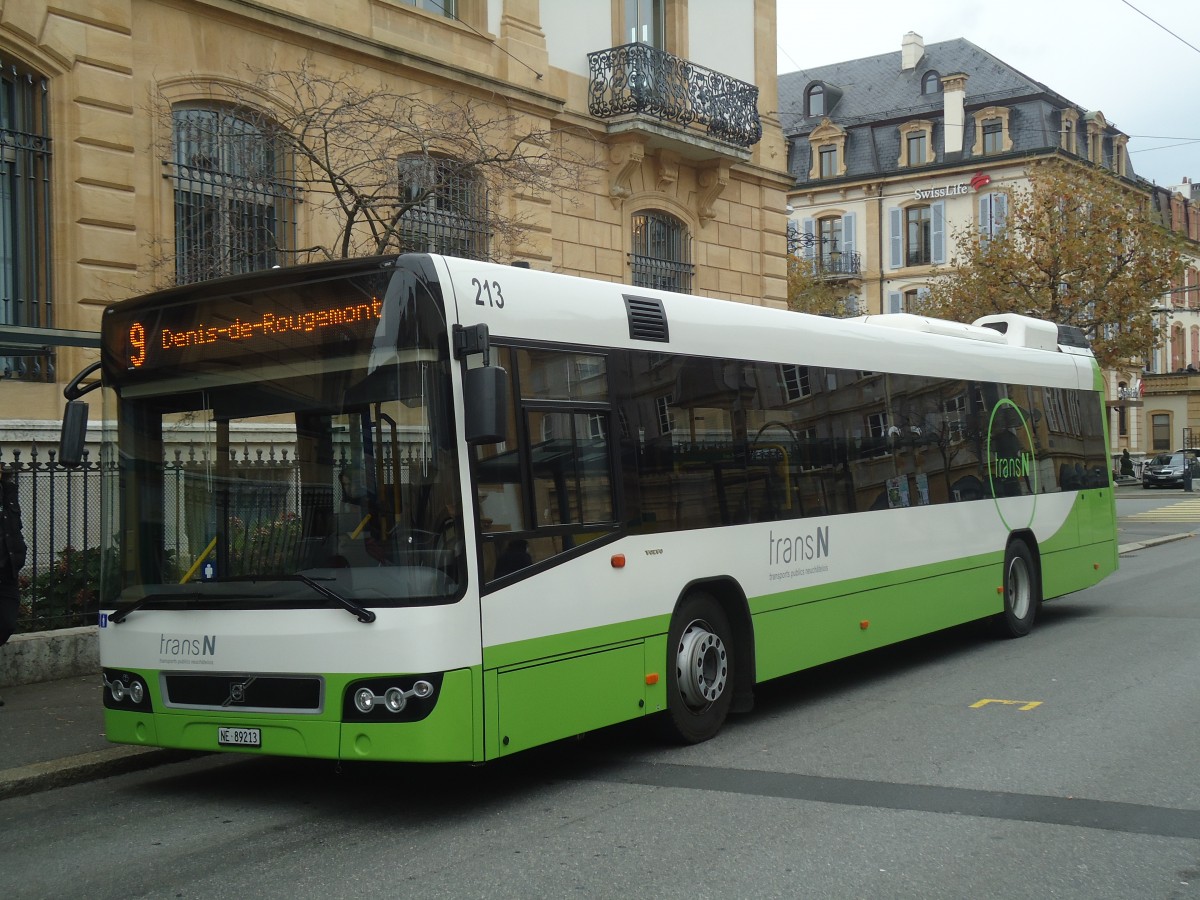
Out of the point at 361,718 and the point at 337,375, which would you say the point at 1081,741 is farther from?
the point at 337,375

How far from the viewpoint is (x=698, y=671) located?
8.19m

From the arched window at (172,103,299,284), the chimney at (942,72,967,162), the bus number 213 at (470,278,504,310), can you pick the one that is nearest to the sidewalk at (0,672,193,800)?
the bus number 213 at (470,278,504,310)

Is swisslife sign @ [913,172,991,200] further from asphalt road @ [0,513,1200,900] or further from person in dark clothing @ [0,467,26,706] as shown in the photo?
person in dark clothing @ [0,467,26,706]

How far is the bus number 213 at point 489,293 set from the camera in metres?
6.82

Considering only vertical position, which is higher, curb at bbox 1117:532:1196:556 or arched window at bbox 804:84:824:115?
arched window at bbox 804:84:824:115

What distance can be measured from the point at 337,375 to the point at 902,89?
6109 cm

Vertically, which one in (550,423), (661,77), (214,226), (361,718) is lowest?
(361,718)

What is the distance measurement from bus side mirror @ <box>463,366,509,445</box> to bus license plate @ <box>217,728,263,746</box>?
1.85m

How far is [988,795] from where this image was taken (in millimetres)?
6770

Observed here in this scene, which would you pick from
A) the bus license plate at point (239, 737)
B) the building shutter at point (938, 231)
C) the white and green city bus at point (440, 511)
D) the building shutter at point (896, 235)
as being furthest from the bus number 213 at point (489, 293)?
the building shutter at point (896, 235)

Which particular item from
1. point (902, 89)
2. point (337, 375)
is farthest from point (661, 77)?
point (902, 89)

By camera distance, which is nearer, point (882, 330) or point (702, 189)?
point (882, 330)

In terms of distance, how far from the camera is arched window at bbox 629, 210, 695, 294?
2059 centimetres

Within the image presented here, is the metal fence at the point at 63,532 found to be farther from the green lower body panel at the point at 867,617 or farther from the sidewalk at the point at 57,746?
the green lower body panel at the point at 867,617
